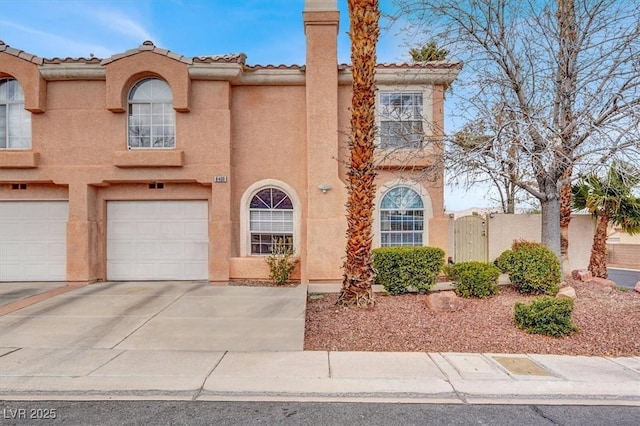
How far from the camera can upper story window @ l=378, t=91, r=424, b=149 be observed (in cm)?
1202

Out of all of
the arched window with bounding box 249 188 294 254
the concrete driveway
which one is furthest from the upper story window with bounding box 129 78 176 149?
the concrete driveway

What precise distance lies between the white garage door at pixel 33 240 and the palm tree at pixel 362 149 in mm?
8755

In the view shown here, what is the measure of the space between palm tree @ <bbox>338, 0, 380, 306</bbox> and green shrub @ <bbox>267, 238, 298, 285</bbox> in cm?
292

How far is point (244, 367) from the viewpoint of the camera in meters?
5.59

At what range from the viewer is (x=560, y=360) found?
595 centimetres

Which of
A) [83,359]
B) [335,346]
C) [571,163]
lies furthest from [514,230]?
[83,359]

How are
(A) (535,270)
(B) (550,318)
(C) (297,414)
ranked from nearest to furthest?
(C) (297,414), (B) (550,318), (A) (535,270)

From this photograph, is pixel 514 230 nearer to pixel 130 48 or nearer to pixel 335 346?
pixel 335 346

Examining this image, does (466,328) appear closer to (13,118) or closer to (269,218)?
(269,218)

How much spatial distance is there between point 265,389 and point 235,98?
29.2ft

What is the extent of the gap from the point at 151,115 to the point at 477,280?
9599 mm

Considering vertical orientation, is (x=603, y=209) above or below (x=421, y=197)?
below

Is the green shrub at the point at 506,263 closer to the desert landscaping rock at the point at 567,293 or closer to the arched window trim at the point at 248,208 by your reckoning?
the desert landscaping rock at the point at 567,293

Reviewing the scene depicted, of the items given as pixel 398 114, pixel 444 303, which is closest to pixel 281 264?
pixel 444 303
